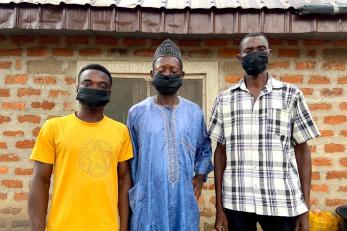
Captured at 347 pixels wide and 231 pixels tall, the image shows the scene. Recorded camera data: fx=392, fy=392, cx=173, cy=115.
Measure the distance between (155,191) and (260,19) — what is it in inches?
85.9

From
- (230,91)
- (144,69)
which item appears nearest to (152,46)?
(144,69)

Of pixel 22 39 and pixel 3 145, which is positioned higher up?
pixel 22 39

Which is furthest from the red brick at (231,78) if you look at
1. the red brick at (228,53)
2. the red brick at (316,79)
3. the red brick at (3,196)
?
the red brick at (3,196)

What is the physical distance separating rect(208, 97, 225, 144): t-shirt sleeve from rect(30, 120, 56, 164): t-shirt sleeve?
3.72ft

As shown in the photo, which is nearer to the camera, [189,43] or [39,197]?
[39,197]

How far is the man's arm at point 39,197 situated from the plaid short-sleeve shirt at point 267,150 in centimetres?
121

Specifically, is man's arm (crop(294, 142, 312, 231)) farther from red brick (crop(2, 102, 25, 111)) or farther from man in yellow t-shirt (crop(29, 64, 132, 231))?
red brick (crop(2, 102, 25, 111))

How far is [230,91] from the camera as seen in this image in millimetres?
2859

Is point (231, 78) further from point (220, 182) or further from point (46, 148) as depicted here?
point (46, 148)

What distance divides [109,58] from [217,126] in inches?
80.6

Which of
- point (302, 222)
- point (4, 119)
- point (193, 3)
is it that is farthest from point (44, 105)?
point (302, 222)

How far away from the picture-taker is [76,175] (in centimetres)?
243

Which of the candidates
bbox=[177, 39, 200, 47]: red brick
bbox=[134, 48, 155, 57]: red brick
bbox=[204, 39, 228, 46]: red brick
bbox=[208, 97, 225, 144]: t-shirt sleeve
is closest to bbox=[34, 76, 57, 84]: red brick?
bbox=[134, 48, 155, 57]: red brick

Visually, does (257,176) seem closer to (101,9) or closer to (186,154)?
(186,154)
